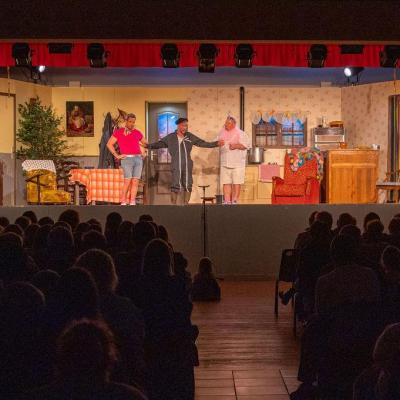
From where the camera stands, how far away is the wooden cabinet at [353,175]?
12.4 meters

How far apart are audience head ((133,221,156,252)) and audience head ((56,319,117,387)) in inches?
133

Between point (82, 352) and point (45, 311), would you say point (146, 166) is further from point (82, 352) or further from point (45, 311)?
point (82, 352)

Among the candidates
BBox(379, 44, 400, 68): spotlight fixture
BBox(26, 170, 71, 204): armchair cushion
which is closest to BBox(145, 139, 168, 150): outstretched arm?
BBox(26, 170, 71, 204): armchair cushion

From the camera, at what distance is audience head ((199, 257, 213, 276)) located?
767 cm

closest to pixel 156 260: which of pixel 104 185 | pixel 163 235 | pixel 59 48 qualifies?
pixel 163 235

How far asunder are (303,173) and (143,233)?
7508mm

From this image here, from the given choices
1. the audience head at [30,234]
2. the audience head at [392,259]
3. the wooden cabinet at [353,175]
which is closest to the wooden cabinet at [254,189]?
the wooden cabinet at [353,175]

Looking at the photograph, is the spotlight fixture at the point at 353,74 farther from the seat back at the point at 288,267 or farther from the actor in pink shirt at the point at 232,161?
the seat back at the point at 288,267

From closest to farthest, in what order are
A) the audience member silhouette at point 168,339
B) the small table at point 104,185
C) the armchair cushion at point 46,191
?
the audience member silhouette at point 168,339 < the armchair cushion at point 46,191 < the small table at point 104,185

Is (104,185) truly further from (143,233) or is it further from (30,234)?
(143,233)

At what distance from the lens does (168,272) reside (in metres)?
3.70

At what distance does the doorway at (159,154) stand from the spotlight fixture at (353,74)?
3.44 meters

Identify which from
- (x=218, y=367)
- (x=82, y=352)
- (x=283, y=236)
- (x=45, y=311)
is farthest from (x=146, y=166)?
(x=82, y=352)
